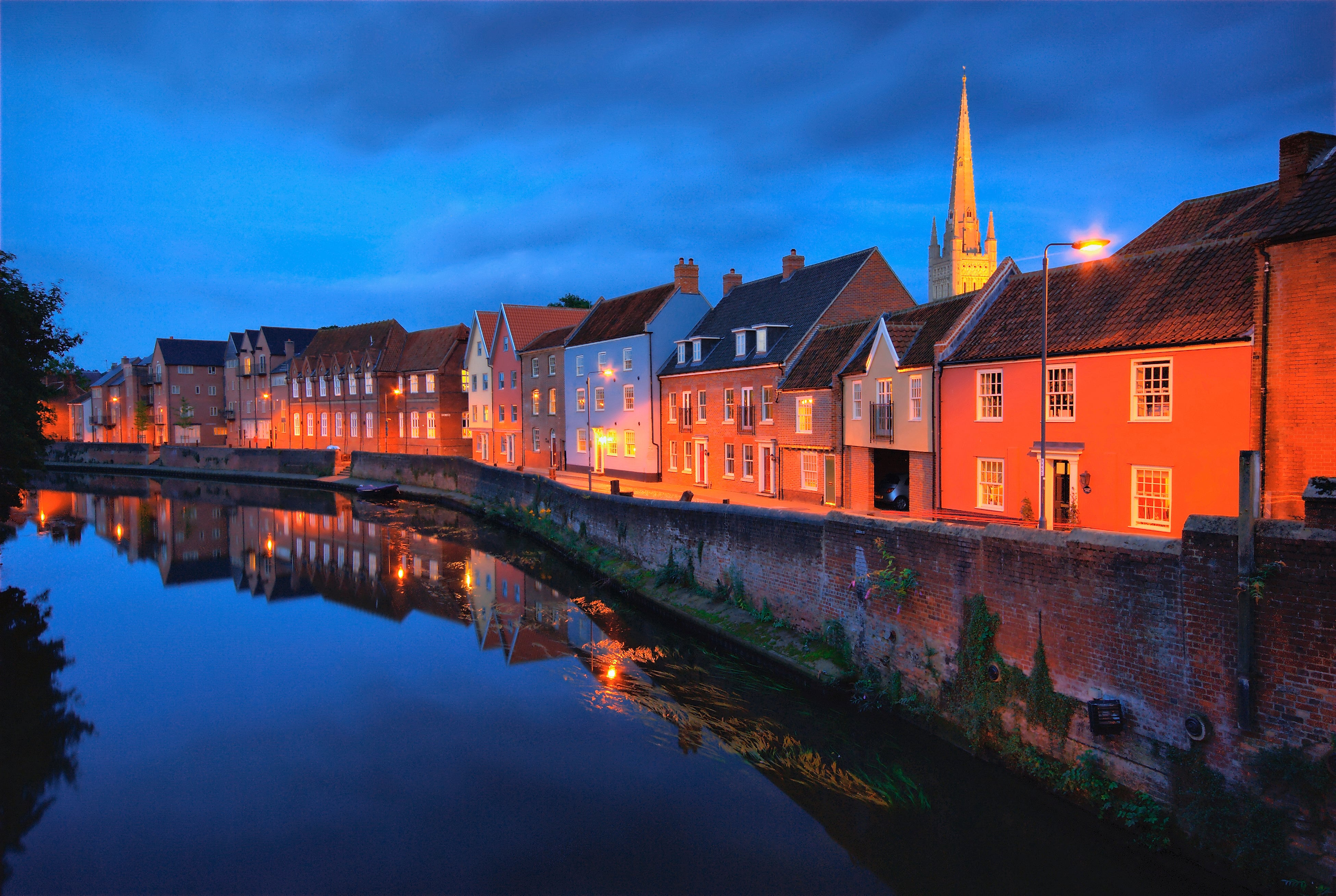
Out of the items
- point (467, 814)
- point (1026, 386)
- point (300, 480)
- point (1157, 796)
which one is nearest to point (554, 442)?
point (300, 480)

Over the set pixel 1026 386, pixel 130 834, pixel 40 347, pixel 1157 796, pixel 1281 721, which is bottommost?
pixel 130 834

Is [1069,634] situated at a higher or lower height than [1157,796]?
higher

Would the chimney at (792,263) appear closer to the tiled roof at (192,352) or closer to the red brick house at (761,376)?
the red brick house at (761,376)

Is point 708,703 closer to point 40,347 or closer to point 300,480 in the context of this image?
point 40,347

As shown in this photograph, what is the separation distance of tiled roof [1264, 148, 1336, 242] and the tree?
30.7 meters

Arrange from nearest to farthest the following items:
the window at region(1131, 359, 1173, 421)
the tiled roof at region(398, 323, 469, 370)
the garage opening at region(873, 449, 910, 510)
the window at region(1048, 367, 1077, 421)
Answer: the window at region(1131, 359, 1173, 421) < the window at region(1048, 367, 1077, 421) < the garage opening at region(873, 449, 910, 510) < the tiled roof at region(398, 323, 469, 370)

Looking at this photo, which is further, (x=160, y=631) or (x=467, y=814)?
(x=160, y=631)

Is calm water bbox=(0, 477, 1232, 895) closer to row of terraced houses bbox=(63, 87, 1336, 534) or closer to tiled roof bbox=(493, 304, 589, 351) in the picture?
row of terraced houses bbox=(63, 87, 1336, 534)

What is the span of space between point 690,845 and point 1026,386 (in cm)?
1509

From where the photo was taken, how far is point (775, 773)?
12.4 m

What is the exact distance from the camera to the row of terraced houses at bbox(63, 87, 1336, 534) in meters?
14.5

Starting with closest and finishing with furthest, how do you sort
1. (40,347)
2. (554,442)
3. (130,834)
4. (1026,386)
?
(130,834) < (1026,386) < (40,347) < (554,442)

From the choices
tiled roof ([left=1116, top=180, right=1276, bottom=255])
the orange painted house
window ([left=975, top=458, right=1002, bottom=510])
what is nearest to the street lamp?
the orange painted house

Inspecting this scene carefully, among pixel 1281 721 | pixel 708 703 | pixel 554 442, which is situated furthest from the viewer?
pixel 554 442
